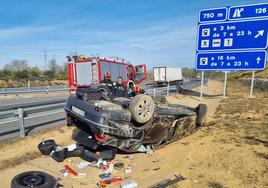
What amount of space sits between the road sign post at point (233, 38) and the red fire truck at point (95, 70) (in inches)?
178

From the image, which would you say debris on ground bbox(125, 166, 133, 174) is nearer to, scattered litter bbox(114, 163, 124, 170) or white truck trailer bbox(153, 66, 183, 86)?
scattered litter bbox(114, 163, 124, 170)

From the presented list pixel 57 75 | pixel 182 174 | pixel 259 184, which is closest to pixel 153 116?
pixel 182 174

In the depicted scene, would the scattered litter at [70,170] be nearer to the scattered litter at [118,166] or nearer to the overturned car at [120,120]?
the overturned car at [120,120]

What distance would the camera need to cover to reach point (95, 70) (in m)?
16.0

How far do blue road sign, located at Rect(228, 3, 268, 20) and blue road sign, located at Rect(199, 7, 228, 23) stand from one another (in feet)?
1.29

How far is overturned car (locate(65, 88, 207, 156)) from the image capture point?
5.07 meters

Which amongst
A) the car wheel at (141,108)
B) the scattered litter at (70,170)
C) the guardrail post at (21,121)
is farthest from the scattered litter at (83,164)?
the guardrail post at (21,121)

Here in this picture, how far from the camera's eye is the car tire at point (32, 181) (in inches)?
142

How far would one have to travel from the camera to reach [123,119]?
17.1 feet

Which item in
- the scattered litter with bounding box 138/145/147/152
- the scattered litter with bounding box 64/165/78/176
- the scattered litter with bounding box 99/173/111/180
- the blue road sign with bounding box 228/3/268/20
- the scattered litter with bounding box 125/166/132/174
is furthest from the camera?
the blue road sign with bounding box 228/3/268/20

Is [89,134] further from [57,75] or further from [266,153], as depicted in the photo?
[57,75]

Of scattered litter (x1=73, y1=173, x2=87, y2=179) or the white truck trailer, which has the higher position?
the white truck trailer

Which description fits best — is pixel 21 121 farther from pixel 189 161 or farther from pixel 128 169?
pixel 189 161

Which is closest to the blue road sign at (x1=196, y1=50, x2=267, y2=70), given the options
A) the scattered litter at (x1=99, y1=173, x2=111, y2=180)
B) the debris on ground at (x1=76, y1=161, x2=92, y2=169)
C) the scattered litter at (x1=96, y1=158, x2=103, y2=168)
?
the scattered litter at (x1=96, y1=158, x2=103, y2=168)
